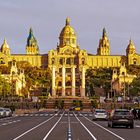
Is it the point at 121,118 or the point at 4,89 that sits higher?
the point at 4,89

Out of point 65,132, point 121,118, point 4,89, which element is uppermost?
point 4,89

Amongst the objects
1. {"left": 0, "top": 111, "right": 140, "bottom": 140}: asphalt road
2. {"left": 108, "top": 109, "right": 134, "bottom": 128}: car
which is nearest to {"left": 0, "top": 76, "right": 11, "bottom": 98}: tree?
{"left": 0, "top": 111, "right": 140, "bottom": 140}: asphalt road

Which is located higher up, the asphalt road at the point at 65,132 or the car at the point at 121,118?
the car at the point at 121,118

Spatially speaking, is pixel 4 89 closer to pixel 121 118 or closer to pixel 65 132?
pixel 121 118

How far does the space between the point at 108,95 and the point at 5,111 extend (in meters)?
103

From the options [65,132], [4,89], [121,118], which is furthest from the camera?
[4,89]

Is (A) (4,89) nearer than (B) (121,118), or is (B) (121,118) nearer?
(B) (121,118)

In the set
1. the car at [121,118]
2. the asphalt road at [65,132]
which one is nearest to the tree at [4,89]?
the asphalt road at [65,132]

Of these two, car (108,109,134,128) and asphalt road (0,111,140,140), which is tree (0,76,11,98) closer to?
asphalt road (0,111,140,140)

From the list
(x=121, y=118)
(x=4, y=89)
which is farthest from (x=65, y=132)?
(x=4, y=89)

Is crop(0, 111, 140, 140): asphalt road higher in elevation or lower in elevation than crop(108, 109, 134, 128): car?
lower

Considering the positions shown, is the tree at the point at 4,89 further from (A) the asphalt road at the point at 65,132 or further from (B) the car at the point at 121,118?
(B) the car at the point at 121,118

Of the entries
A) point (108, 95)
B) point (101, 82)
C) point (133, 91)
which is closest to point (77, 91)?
point (101, 82)

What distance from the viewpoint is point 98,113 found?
178 feet
